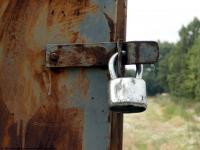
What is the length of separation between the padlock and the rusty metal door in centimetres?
16

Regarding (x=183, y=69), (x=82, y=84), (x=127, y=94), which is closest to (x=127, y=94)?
(x=127, y=94)

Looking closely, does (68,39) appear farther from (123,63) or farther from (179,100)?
(179,100)

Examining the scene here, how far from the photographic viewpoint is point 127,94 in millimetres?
1577

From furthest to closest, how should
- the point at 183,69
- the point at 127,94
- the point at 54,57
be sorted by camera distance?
the point at 183,69 < the point at 54,57 < the point at 127,94

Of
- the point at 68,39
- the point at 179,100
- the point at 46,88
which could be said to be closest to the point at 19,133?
the point at 46,88

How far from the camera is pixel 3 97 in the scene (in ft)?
5.74

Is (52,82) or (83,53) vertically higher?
(83,53)

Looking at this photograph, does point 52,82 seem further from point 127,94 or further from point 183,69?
point 183,69

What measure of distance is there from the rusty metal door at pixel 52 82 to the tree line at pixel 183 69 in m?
46.4

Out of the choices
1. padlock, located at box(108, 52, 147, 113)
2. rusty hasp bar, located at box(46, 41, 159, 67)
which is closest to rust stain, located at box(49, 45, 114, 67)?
rusty hasp bar, located at box(46, 41, 159, 67)

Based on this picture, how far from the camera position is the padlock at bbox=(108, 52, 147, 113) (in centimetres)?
157

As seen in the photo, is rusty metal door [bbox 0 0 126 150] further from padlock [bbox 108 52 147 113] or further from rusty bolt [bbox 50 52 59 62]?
padlock [bbox 108 52 147 113]

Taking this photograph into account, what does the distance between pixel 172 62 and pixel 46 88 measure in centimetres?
6053

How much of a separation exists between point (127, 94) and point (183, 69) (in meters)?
57.5
